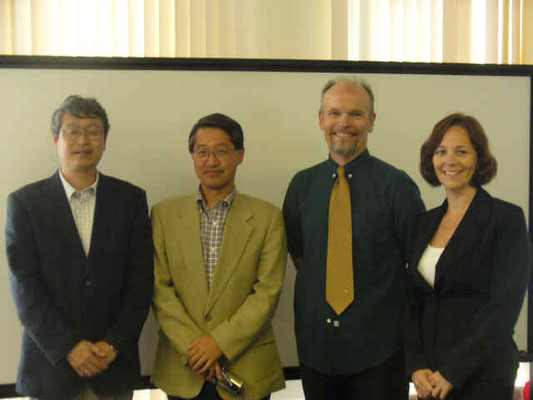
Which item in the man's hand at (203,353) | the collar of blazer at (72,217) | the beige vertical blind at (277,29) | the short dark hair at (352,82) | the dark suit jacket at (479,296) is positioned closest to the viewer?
the dark suit jacket at (479,296)

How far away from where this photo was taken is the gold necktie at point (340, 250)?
2.02 m

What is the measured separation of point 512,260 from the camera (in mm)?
1760

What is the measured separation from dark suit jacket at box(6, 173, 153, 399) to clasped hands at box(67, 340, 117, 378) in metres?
0.03

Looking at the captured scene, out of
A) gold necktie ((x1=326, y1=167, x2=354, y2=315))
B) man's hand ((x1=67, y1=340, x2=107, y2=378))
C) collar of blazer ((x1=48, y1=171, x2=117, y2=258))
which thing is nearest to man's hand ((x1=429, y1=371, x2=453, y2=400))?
gold necktie ((x1=326, y1=167, x2=354, y2=315))

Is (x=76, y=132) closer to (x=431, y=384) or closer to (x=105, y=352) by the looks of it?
(x=105, y=352)

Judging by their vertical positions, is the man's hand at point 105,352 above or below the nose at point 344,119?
below

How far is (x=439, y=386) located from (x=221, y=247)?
2.79 feet

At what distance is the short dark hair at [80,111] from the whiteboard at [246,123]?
75mm

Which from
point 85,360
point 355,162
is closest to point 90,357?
point 85,360

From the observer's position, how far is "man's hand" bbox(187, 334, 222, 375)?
188 centimetres

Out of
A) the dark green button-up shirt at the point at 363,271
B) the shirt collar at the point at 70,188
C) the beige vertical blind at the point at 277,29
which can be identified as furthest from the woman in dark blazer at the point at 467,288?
the shirt collar at the point at 70,188

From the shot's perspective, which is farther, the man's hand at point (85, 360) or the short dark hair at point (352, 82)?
Answer: the short dark hair at point (352, 82)

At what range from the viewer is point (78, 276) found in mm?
1972

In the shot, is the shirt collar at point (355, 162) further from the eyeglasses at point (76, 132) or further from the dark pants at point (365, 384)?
the eyeglasses at point (76, 132)
